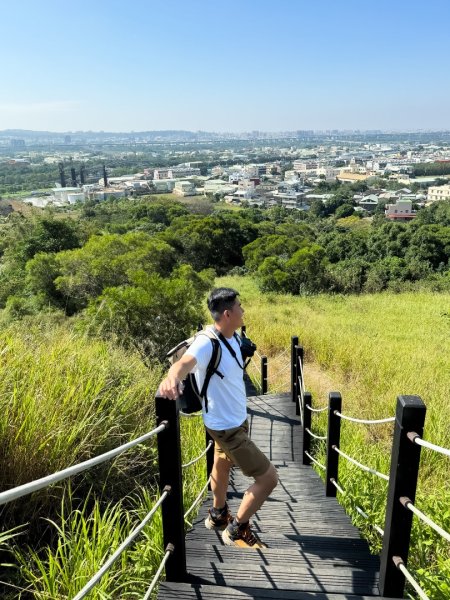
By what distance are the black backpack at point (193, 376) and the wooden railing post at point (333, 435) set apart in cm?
89

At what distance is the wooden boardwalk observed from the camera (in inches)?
70.2

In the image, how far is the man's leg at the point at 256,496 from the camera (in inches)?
89.7

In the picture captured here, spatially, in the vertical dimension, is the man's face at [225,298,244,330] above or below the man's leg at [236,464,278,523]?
above

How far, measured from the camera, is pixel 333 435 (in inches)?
112

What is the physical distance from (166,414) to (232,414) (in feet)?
2.22

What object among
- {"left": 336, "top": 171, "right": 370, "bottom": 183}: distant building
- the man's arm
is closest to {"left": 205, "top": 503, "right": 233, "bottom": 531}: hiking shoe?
the man's arm

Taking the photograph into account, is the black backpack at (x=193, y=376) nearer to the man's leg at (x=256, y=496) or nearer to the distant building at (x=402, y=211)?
the man's leg at (x=256, y=496)

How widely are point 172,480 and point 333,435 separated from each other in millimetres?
1451

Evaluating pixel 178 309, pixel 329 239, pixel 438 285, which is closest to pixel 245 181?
pixel 329 239

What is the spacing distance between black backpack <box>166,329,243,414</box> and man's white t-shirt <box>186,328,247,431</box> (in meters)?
0.02

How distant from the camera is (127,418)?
3.31m

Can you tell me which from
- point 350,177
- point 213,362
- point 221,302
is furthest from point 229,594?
point 350,177

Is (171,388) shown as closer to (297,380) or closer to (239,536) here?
(239,536)

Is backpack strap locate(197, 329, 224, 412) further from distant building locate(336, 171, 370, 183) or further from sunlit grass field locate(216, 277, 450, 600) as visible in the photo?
distant building locate(336, 171, 370, 183)
